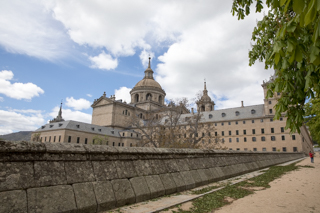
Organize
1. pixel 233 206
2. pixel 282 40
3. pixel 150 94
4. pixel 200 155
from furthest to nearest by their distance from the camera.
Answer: pixel 150 94
pixel 200 155
pixel 233 206
pixel 282 40

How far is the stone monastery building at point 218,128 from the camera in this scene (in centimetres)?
5434

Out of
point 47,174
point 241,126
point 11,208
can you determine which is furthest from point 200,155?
point 241,126

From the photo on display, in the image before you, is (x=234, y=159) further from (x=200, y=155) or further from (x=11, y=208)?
(x=11, y=208)

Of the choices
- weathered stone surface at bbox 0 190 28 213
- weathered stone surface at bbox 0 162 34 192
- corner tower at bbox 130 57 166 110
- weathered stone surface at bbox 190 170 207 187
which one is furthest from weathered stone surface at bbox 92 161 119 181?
corner tower at bbox 130 57 166 110

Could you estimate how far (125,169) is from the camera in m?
4.77

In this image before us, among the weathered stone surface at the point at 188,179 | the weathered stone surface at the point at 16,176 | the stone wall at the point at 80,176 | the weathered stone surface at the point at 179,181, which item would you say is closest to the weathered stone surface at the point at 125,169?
the stone wall at the point at 80,176

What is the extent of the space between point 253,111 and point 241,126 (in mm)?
5655

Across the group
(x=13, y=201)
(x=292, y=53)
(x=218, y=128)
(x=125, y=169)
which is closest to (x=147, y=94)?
(x=218, y=128)

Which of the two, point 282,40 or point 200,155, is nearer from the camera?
point 282,40

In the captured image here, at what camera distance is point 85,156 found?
13.8ft

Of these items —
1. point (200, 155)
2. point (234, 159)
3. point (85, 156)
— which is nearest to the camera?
point (85, 156)

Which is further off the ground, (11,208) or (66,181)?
(66,181)

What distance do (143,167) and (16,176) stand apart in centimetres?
279

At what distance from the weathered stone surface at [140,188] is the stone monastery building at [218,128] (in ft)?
136
